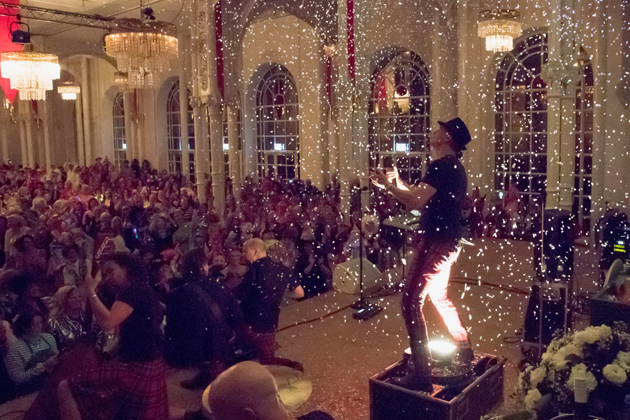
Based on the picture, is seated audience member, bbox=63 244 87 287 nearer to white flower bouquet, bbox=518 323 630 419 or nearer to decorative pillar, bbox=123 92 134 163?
white flower bouquet, bbox=518 323 630 419

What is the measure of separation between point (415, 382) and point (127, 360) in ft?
5.76

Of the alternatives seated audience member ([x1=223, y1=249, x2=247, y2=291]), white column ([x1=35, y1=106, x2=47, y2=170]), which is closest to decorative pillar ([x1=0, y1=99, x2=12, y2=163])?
white column ([x1=35, y1=106, x2=47, y2=170])

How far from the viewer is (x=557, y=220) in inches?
195

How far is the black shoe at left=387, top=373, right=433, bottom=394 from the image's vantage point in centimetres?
339

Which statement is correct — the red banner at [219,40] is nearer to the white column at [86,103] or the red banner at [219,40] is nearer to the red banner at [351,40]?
the red banner at [351,40]

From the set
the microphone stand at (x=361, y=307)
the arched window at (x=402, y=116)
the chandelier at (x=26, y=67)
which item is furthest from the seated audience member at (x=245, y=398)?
the arched window at (x=402, y=116)

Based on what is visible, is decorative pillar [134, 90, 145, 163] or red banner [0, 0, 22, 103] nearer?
red banner [0, 0, 22, 103]

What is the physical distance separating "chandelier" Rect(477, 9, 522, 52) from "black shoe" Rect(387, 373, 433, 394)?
25.7 ft

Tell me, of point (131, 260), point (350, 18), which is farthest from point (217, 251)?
point (350, 18)

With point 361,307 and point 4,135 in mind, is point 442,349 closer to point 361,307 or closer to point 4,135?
point 361,307

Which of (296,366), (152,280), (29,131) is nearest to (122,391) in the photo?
(296,366)

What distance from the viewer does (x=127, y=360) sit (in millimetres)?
3574

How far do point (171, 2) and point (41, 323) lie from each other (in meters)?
12.4

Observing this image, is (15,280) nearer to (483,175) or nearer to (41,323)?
(41,323)
